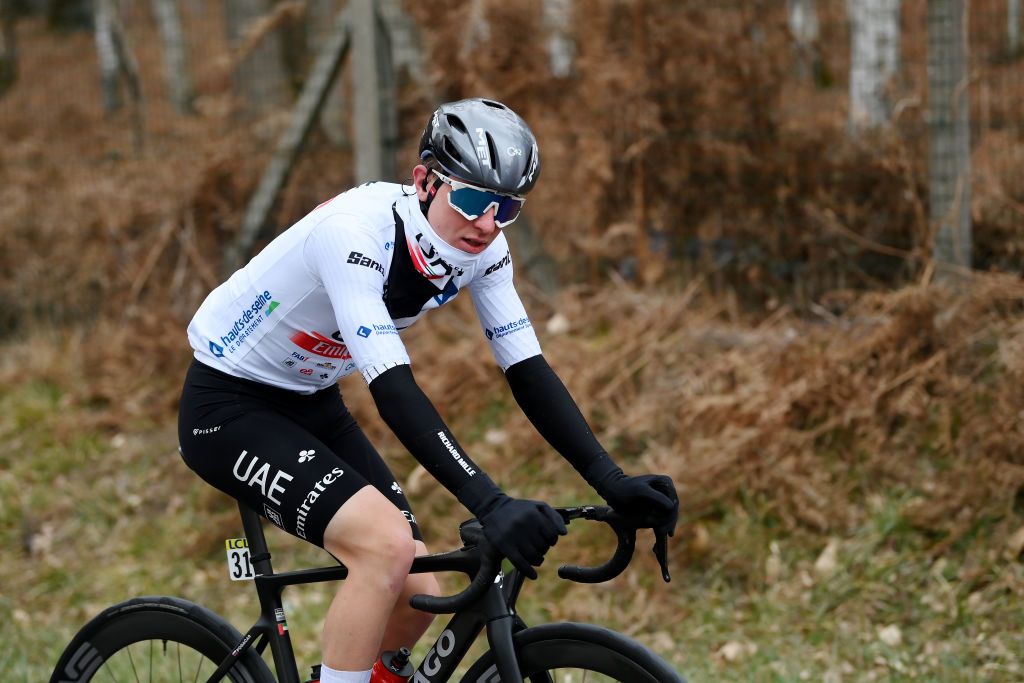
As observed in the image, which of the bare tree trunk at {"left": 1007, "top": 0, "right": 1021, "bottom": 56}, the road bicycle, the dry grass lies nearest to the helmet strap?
the road bicycle

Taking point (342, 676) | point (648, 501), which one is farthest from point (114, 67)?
point (648, 501)

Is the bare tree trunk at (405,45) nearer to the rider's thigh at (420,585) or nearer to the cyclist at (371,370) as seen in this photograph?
the cyclist at (371,370)

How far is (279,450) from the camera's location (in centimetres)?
336

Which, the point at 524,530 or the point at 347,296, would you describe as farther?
the point at 347,296

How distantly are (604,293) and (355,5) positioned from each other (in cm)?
263

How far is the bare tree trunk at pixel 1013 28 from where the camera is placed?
25.2 ft

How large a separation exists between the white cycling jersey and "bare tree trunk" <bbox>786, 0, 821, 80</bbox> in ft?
15.6

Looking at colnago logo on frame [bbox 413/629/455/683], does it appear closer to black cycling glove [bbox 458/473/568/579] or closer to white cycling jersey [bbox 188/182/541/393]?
black cycling glove [bbox 458/473/568/579]

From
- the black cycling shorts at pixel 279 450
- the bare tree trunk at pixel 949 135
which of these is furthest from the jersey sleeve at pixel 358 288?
the bare tree trunk at pixel 949 135

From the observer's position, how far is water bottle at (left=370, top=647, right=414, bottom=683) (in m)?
3.38

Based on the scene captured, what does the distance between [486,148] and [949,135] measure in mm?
4398

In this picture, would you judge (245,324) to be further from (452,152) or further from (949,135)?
(949,135)

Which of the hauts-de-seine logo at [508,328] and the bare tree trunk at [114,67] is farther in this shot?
the bare tree trunk at [114,67]

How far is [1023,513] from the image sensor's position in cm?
546
